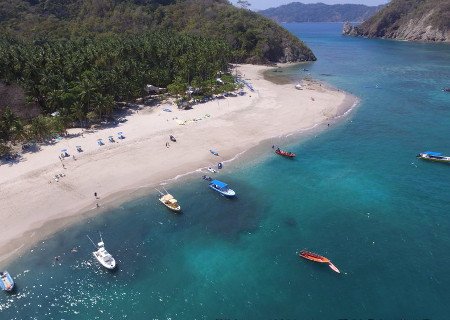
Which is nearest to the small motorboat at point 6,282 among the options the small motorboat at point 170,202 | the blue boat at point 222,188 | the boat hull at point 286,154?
the small motorboat at point 170,202

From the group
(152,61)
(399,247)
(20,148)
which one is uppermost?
(152,61)

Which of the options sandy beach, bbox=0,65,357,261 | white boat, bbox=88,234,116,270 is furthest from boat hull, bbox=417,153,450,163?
white boat, bbox=88,234,116,270

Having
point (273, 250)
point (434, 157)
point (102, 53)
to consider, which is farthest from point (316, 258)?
point (102, 53)

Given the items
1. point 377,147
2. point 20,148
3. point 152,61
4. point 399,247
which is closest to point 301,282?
point 399,247

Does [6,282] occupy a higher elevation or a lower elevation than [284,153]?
higher

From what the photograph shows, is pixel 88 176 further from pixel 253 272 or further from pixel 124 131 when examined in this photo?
pixel 253 272

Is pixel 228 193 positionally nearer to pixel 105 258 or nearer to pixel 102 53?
pixel 105 258
